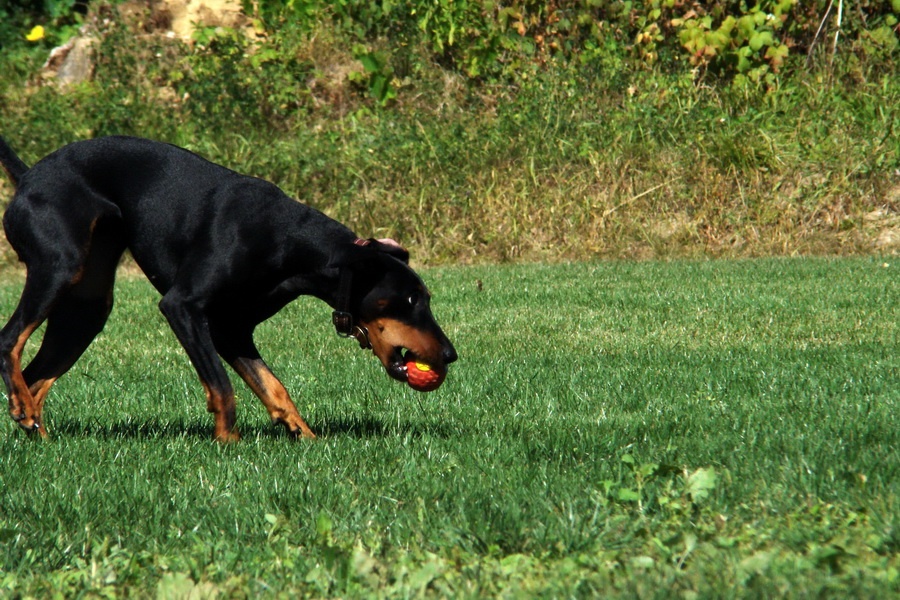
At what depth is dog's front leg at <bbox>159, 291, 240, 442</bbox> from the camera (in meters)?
4.80

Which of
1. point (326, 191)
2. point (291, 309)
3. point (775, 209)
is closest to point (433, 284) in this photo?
point (291, 309)

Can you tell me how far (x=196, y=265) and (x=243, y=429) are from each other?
3.22 feet

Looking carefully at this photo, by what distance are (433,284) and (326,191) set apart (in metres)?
3.31

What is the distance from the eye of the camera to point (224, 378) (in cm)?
491

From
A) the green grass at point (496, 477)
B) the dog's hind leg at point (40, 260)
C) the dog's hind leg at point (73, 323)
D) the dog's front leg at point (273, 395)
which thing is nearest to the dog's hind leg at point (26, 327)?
the dog's hind leg at point (40, 260)

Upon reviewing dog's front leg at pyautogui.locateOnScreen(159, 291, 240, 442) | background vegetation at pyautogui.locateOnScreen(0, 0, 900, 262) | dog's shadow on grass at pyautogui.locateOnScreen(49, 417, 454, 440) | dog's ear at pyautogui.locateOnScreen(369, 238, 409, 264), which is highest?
dog's ear at pyautogui.locateOnScreen(369, 238, 409, 264)

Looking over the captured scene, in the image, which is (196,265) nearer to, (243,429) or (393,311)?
(393,311)

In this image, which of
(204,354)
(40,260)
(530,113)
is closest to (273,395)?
(204,354)

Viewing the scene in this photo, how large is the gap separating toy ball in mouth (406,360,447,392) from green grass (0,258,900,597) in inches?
10.1

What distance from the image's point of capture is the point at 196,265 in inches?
191

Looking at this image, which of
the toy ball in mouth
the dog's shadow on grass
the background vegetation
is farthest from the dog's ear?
the background vegetation

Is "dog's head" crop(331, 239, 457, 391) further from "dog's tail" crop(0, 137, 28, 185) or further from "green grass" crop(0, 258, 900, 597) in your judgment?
"dog's tail" crop(0, 137, 28, 185)

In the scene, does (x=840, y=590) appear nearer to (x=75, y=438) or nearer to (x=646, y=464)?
(x=646, y=464)

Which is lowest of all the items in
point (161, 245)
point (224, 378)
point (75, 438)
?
point (75, 438)
